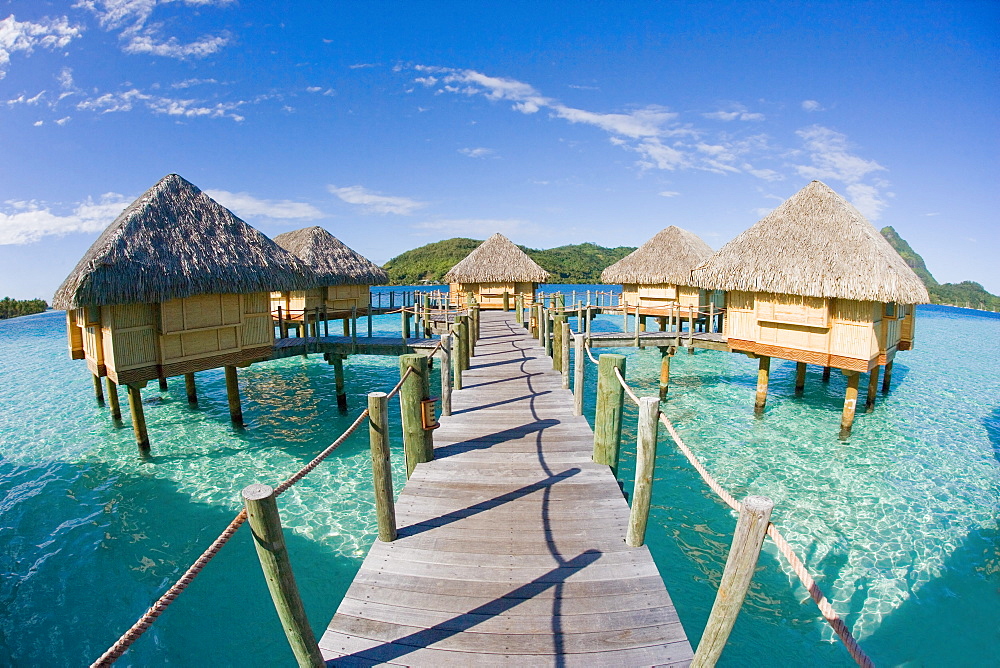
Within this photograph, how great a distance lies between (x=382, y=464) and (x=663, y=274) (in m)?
20.5

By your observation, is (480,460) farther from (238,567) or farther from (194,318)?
(194,318)

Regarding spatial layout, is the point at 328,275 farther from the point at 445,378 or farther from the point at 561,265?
the point at 561,265

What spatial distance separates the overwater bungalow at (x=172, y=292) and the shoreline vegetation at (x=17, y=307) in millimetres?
54526

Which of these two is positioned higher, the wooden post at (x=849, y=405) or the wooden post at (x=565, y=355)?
the wooden post at (x=565, y=355)

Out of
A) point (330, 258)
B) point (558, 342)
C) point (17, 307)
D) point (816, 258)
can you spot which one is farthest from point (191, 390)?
point (17, 307)

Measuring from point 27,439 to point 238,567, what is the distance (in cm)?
1008

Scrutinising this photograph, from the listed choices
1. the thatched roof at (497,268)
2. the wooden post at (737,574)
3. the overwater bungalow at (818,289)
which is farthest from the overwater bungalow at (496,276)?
the wooden post at (737,574)

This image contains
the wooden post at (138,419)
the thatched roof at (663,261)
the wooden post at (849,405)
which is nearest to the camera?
the wooden post at (138,419)

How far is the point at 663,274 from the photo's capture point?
22.0 meters

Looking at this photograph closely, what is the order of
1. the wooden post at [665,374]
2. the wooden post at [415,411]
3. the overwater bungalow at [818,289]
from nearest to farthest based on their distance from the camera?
the wooden post at [415,411] < the overwater bungalow at [818,289] < the wooden post at [665,374]

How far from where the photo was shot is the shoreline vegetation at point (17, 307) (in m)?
49.8

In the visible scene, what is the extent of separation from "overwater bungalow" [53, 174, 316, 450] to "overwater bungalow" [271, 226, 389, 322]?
6.59 m

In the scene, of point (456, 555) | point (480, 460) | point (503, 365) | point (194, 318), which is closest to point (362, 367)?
point (194, 318)

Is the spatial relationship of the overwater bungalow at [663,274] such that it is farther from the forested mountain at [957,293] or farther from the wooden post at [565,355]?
the forested mountain at [957,293]
